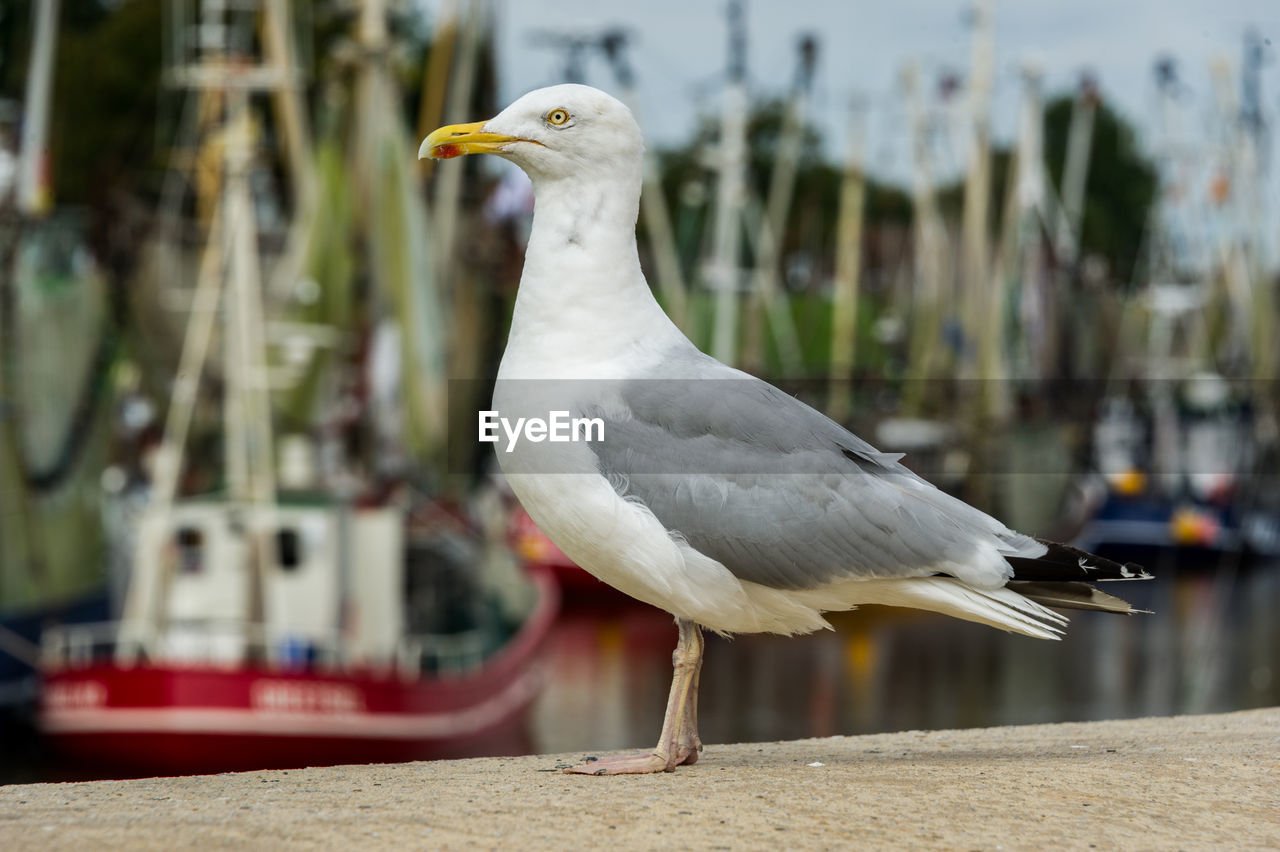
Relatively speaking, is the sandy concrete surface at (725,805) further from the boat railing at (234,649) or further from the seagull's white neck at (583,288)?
the boat railing at (234,649)

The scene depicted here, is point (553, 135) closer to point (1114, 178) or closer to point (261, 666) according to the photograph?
point (261, 666)

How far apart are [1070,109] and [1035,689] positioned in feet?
216

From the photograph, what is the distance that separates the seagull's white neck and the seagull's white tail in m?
1.07

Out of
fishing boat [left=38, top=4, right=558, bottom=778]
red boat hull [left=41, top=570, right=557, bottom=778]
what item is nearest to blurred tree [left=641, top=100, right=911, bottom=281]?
fishing boat [left=38, top=4, right=558, bottom=778]

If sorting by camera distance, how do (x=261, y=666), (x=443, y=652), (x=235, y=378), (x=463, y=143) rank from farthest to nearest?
(x=443, y=652)
(x=235, y=378)
(x=261, y=666)
(x=463, y=143)

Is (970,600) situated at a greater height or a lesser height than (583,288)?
lesser

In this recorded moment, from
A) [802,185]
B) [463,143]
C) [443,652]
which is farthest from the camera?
[802,185]

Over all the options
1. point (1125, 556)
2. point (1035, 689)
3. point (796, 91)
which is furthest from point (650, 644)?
point (796, 91)

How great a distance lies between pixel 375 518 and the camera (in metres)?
19.6

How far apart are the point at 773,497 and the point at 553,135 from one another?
4.65 ft

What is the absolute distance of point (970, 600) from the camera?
17.7 feet

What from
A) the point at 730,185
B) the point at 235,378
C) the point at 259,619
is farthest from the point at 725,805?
the point at 730,185

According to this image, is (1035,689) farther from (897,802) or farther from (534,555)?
(897,802)

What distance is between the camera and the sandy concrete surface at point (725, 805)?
4.59m
